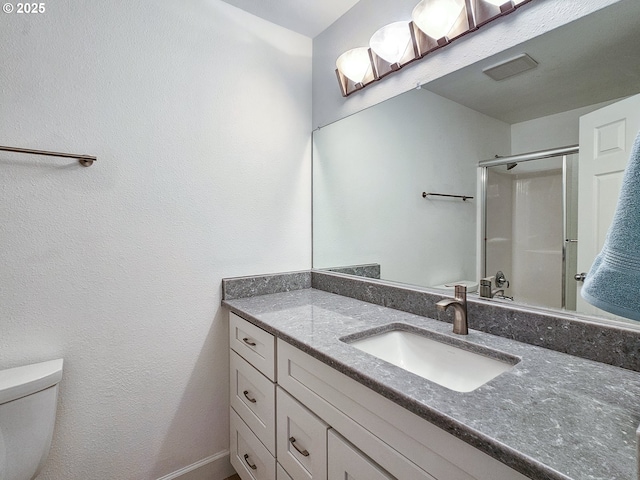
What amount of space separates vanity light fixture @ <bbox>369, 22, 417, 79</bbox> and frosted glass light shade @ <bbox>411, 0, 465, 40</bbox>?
74mm

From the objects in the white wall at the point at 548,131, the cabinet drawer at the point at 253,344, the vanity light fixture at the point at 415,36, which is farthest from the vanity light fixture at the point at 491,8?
the cabinet drawer at the point at 253,344

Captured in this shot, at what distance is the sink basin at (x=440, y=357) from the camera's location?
89 centimetres

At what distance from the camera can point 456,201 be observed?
1258 mm

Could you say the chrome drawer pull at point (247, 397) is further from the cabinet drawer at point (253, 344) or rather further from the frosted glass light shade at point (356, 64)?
the frosted glass light shade at point (356, 64)

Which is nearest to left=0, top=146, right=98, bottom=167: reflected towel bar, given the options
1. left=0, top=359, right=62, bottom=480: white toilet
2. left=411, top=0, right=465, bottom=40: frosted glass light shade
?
left=0, top=359, right=62, bottom=480: white toilet

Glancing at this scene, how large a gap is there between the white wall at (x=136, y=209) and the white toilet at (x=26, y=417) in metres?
0.12

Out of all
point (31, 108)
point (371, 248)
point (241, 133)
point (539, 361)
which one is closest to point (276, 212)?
point (241, 133)

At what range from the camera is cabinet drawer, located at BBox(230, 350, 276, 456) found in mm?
1125

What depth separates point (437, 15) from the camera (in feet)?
3.78

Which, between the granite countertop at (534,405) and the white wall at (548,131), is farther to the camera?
the white wall at (548,131)

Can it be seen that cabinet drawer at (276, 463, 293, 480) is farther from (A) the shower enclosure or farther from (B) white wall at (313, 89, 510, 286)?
(A) the shower enclosure

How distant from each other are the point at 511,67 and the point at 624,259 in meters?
0.81

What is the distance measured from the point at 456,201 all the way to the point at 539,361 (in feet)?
2.14

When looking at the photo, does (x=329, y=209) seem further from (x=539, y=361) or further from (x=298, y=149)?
(x=539, y=361)
